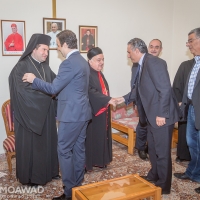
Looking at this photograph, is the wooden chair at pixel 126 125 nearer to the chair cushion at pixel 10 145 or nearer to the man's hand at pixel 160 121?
the man's hand at pixel 160 121

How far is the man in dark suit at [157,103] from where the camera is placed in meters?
2.59

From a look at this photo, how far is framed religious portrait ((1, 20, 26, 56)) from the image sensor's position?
388cm

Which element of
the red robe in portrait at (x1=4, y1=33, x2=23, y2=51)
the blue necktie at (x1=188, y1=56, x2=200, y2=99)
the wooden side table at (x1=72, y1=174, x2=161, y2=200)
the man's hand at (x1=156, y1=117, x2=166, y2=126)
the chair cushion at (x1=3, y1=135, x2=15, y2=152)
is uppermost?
the red robe in portrait at (x1=4, y1=33, x2=23, y2=51)

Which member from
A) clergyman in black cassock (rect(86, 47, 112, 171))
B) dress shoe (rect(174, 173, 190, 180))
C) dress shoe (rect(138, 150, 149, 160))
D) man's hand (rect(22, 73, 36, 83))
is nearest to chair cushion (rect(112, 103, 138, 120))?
dress shoe (rect(138, 150, 149, 160))

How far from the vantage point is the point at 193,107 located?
9.91 feet

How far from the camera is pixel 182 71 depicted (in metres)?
3.82

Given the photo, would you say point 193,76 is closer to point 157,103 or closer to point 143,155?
point 157,103

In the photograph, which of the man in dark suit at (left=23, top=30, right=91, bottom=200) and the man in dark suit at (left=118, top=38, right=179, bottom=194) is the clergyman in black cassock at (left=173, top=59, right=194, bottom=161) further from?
the man in dark suit at (left=23, top=30, right=91, bottom=200)

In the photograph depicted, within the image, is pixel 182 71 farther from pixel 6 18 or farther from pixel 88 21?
pixel 6 18

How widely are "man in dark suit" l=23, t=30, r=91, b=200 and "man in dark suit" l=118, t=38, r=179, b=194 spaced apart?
56 cm

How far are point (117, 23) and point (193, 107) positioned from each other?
7.53ft

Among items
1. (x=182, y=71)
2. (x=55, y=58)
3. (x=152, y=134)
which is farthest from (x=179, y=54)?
(x=152, y=134)

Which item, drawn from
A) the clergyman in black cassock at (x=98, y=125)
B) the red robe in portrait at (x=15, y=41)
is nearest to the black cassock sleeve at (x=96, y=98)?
the clergyman in black cassock at (x=98, y=125)

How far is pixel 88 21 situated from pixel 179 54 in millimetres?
1864
